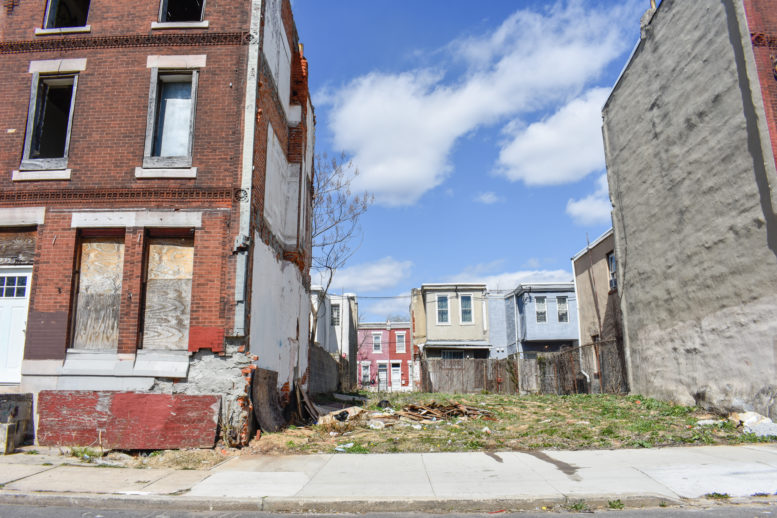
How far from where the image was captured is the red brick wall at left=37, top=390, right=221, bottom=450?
Answer: 971cm

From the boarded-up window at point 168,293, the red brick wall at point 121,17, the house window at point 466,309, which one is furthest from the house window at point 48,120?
the house window at point 466,309

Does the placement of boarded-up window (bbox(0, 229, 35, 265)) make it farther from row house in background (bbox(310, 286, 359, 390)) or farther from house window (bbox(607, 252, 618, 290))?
row house in background (bbox(310, 286, 359, 390))

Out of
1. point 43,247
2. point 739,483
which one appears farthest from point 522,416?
point 43,247

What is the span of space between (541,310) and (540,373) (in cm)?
1081

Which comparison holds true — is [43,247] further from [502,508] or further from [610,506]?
[610,506]

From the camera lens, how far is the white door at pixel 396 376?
5294 centimetres

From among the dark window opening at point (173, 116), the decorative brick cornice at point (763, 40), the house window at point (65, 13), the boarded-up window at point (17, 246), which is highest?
the house window at point (65, 13)

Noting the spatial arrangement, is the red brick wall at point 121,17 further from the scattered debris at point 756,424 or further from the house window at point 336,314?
the house window at point 336,314

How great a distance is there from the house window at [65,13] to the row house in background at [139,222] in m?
0.07

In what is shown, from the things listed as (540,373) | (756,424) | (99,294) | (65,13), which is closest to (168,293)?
(99,294)

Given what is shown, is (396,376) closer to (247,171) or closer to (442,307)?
(442,307)

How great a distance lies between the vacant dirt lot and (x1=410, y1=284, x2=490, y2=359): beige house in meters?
24.0

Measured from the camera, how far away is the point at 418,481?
753 cm

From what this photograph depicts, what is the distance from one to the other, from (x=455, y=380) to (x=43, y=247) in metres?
24.3
